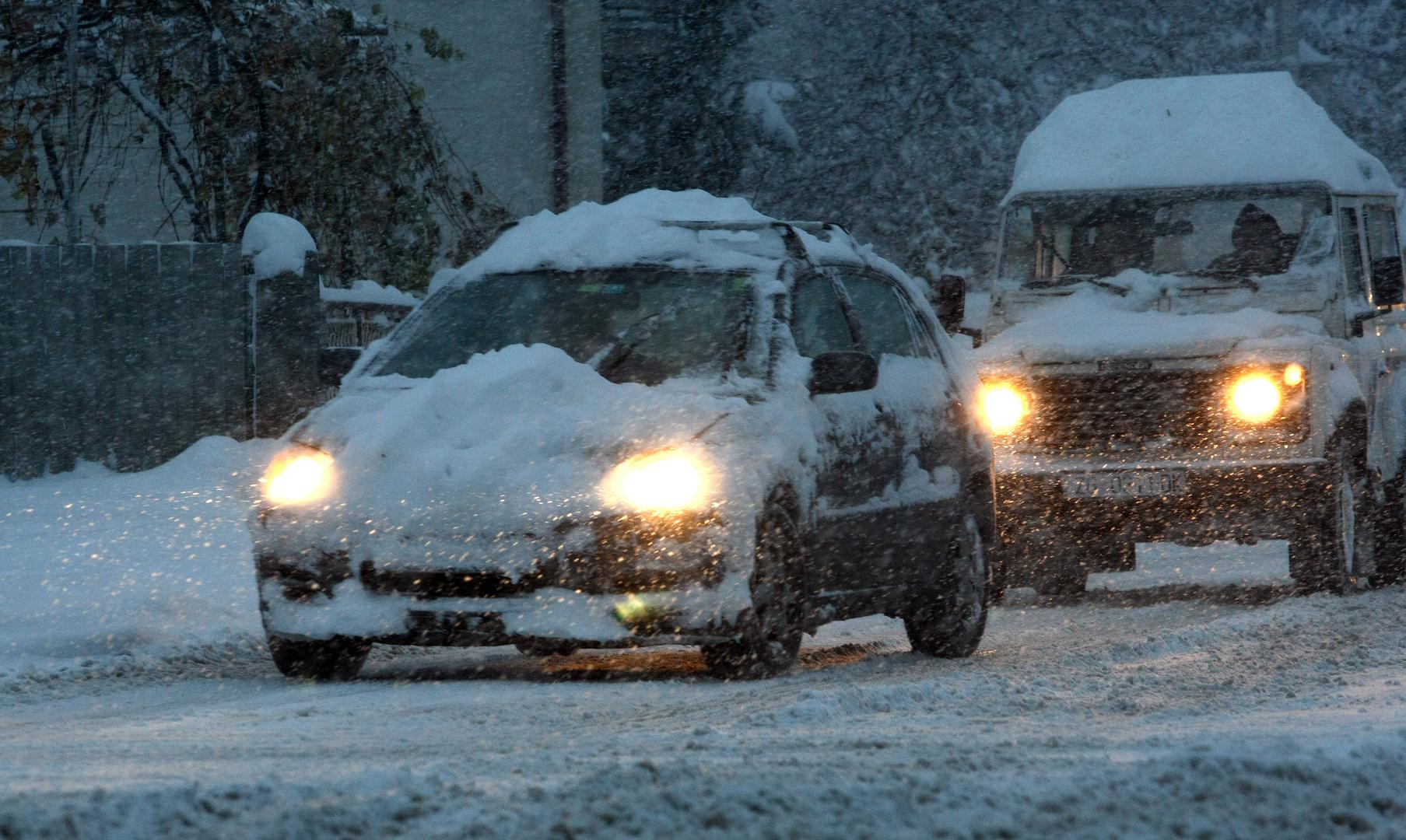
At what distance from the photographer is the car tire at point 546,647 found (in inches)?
292

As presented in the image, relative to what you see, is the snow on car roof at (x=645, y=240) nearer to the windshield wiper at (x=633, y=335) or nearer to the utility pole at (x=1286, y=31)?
the windshield wiper at (x=633, y=335)

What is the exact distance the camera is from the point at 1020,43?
86.8 ft

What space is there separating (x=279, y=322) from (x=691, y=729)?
30.9 feet

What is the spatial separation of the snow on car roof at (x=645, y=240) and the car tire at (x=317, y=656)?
175cm

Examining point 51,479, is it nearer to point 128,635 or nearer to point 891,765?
point 128,635

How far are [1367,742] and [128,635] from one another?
537cm

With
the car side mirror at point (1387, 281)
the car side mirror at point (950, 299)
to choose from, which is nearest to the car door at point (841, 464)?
the car side mirror at point (950, 299)

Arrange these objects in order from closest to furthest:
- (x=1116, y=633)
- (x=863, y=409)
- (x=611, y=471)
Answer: (x=611, y=471) → (x=863, y=409) → (x=1116, y=633)

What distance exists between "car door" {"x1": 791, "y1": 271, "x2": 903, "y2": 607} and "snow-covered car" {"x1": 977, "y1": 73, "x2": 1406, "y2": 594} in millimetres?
3211

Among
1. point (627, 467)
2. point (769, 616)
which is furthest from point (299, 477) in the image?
point (769, 616)

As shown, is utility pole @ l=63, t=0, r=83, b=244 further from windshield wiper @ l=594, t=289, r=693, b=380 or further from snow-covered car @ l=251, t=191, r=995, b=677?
windshield wiper @ l=594, t=289, r=693, b=380

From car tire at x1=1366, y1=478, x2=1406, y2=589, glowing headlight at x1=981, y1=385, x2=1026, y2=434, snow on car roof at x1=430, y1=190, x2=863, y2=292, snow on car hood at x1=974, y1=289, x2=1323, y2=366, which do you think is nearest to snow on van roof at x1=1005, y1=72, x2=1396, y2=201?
snow on car hood at x1=974, y1=289, x2=1323, y2=366

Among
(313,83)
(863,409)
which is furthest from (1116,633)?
(313,83)

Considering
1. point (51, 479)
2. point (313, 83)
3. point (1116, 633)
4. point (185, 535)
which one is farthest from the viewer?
point (313, 83)
